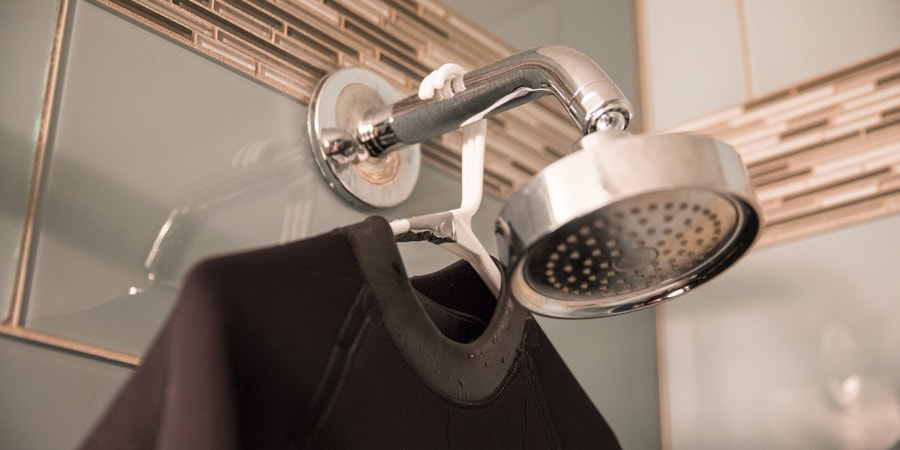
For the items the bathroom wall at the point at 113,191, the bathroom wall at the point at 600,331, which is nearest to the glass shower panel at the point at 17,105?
the bathroom wall at the point at 113,191

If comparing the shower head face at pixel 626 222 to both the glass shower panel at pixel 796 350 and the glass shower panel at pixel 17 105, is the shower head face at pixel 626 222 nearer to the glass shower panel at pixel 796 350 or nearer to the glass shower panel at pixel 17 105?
the glass shower panel at pixel 17 105

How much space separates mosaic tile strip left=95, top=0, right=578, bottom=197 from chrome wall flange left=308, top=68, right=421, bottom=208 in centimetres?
2

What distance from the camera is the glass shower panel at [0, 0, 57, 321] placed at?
0.58 meters

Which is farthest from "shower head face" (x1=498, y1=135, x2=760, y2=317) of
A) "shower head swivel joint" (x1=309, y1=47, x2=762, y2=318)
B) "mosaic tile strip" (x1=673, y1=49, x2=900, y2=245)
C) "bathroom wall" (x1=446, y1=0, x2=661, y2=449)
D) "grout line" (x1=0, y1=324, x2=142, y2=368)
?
"mosaic tile strip" (x1=673, y1=49, x2=900, y2=245)

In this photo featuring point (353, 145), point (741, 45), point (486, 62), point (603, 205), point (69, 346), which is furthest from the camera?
point (741, 45)

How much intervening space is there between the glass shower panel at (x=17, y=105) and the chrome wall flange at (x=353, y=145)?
0.78ft

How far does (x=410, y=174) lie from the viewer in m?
0.86

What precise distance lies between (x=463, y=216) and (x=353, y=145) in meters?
0.17

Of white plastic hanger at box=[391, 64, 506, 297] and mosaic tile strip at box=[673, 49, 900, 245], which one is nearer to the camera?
white plastic hanger at box=[391, 64, 506, 297]

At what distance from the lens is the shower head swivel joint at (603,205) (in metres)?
0.45

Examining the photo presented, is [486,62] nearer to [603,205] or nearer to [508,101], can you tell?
[508,101]

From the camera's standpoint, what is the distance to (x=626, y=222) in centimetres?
48

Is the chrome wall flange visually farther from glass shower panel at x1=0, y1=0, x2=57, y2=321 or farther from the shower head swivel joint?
glass shower panel at x1=0, y1=0, x2=57, y2=321

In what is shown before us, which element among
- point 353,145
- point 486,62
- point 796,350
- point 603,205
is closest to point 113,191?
point 353,145
